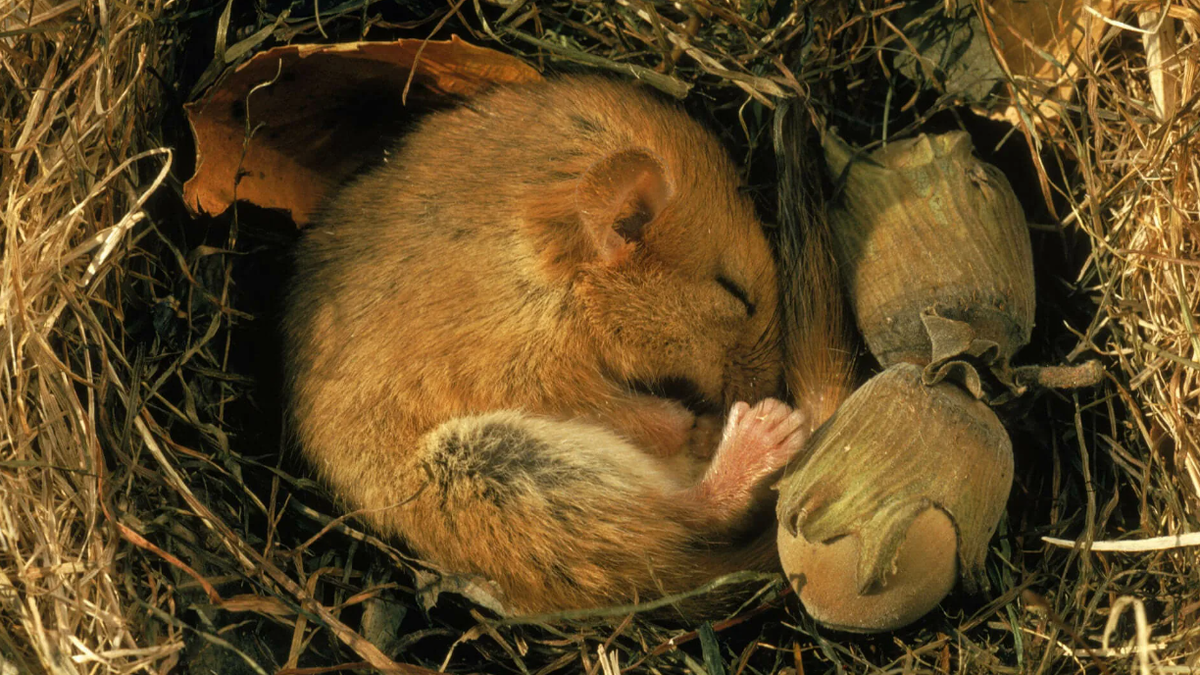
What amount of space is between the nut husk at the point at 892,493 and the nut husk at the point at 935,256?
0.32ft

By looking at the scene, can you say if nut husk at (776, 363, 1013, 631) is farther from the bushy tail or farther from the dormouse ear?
the dormouse ear

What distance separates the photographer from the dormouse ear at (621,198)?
2.52 meters

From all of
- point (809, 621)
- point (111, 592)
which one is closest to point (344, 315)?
point (111, 592)

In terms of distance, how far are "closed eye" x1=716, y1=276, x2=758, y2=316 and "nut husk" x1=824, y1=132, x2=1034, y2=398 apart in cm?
25

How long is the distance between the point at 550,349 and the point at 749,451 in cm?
59

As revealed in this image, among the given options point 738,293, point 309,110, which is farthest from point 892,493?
point 309,110

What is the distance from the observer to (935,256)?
245 centimetres

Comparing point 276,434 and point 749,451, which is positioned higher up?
point 749,451

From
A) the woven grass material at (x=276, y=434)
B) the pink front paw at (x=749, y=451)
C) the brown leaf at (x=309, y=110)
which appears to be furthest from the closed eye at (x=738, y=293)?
the brown leaf at (x=309, y=110)

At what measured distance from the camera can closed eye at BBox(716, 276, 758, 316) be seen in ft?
8.91

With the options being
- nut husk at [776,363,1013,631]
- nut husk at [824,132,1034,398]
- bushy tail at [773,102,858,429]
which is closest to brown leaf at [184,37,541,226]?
bushy tail at [773,102,858,429]

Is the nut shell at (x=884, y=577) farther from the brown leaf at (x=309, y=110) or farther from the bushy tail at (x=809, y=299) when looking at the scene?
the brown leaf at (x=309, y=110)

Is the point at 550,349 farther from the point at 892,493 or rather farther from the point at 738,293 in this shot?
the point at 892,493

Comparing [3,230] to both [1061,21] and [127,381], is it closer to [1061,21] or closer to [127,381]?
[127,381]
